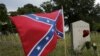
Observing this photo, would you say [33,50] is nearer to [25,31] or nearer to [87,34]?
[25,31]

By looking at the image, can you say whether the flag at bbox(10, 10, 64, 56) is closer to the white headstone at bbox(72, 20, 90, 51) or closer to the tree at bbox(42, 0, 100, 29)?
the white headstone at bbox(72, 20, 90, 51)

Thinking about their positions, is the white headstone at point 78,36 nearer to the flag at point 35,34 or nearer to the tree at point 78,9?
the flag at point 35,34

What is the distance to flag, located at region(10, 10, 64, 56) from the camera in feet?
31.1

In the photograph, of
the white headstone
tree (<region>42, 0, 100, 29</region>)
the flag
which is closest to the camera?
the flag

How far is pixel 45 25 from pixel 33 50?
0.97 m

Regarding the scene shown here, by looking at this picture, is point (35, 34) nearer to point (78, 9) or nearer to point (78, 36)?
point (78, 36)

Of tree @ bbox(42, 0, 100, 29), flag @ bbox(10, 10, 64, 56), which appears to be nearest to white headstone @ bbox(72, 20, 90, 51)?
flag @ bbox(10, 10, 64, 56)

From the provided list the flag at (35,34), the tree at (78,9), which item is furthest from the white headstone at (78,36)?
the tree at (78,9)

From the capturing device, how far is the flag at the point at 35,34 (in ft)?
31.1

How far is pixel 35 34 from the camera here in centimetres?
967

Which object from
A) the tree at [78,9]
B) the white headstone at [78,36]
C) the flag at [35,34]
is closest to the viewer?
the flag at [35,34]

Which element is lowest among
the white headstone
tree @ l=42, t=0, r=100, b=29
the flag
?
tree @ l=42, t=0, r=100, b=29

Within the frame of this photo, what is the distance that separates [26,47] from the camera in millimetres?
9391

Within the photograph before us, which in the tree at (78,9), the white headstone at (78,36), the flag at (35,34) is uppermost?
the flag at (35,34)
